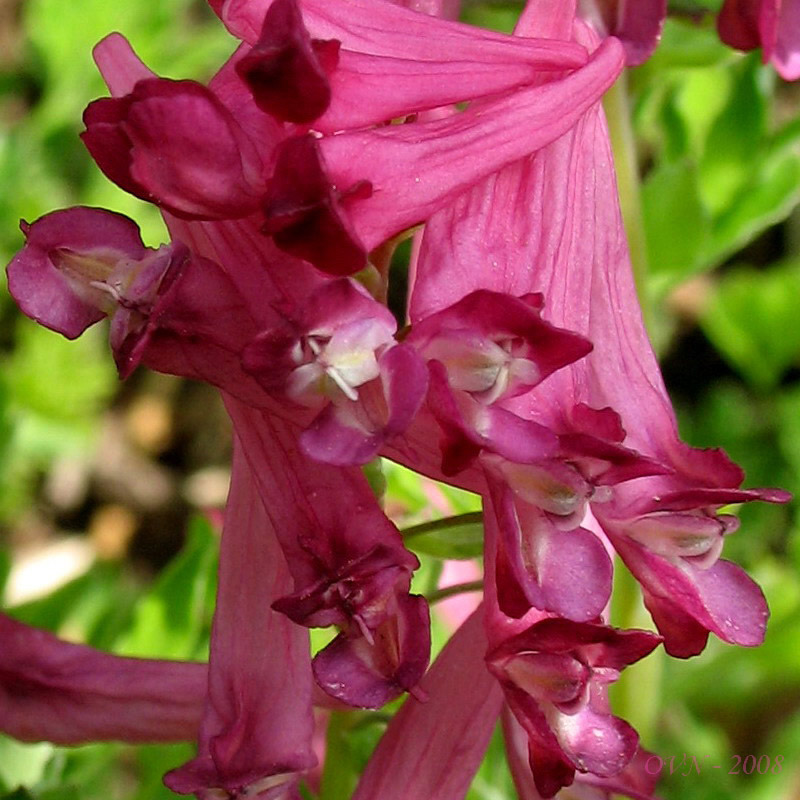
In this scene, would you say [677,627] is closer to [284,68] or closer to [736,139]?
[284,68]

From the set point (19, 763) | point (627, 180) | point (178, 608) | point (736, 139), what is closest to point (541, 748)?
point (627, 180)

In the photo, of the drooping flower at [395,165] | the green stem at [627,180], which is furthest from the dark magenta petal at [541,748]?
the green stem at [627,180]

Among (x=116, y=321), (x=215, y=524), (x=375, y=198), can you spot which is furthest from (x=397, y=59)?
(x=215, y=524)

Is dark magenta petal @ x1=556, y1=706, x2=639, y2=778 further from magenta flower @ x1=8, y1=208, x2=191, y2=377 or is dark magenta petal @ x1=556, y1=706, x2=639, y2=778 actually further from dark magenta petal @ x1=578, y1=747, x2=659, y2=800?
magenta flower @ x1=8, y1=208, x2=191, y2=377

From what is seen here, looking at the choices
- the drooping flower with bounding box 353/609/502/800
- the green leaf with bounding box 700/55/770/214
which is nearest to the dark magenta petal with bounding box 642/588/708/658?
the drooping flower with bounding box 353/609/502/800

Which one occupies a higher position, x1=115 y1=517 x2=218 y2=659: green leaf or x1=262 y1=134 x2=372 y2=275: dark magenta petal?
x1=262 y1=134 x2=372 y2=275: dark magenta petal

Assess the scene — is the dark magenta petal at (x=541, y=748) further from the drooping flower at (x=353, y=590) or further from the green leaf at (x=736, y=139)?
the green leaf at (x=736, y=139)

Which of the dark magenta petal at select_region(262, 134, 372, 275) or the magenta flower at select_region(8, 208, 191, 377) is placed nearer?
the dark magenta petal at select_region(262, 134, 372, 275)
